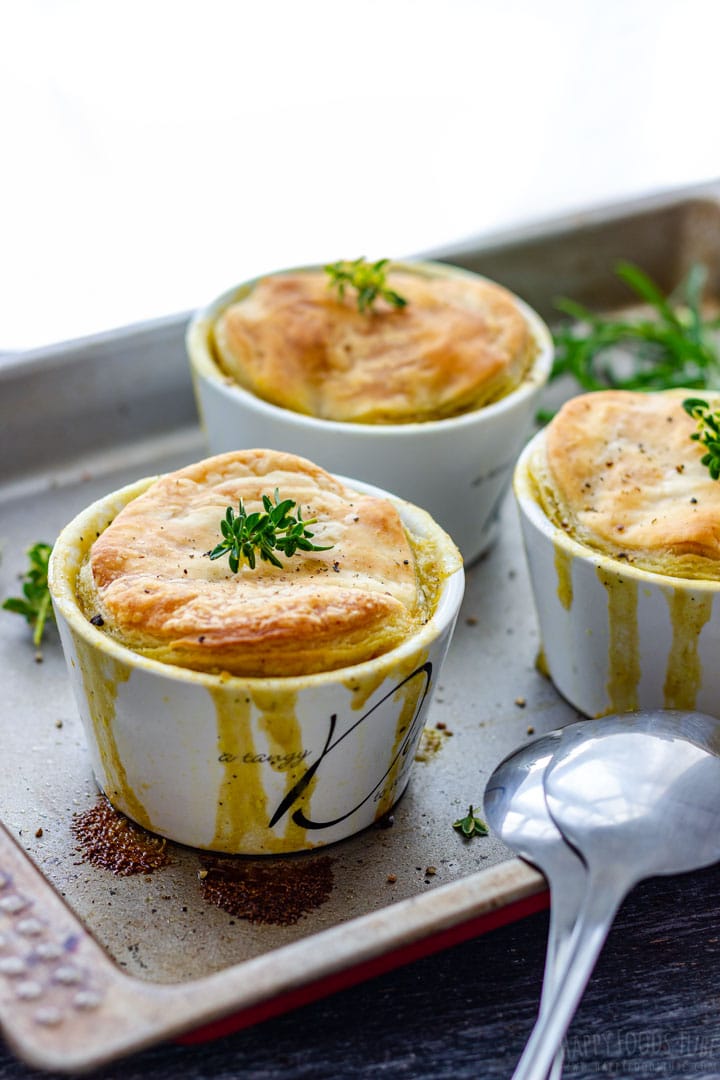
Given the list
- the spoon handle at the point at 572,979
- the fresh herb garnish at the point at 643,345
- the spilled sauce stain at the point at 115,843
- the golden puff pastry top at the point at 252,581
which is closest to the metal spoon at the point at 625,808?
the spoon handle at the point at 572,979

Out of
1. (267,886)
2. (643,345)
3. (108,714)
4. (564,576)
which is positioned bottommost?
(643,345)

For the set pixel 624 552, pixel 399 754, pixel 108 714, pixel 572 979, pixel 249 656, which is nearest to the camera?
pixel 572 979

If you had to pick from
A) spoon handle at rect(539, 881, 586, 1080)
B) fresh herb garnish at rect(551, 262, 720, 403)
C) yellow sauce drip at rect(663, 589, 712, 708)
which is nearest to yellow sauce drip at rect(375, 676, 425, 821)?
spoon handle at rect(539, 881, 586, 1080)

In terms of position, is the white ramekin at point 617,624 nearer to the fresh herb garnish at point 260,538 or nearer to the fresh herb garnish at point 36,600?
the fresh herb garnish at point 260,538

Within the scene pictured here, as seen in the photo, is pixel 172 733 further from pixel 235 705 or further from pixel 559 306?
pixel 559 306

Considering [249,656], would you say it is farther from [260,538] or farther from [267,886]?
[267,886]

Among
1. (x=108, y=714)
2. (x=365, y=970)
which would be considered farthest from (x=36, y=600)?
(x=365, y=970)
